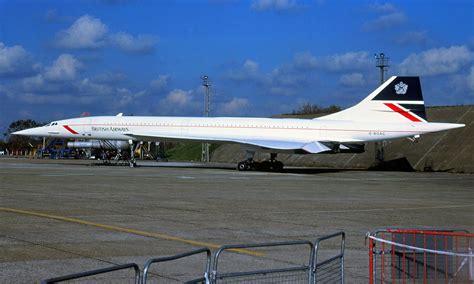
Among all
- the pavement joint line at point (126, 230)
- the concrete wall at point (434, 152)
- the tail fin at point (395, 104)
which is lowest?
the pavement joint line at point (126, 230)

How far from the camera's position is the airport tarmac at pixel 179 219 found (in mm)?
10234

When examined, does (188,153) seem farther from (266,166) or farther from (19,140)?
(19,140)

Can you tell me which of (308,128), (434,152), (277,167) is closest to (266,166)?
(277,167)

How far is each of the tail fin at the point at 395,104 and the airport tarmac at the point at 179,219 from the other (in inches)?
707

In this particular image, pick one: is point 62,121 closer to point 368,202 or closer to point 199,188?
point 199,188

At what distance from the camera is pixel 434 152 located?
53.3 m

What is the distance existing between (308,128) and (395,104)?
633 cm

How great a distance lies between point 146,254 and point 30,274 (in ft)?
7.55

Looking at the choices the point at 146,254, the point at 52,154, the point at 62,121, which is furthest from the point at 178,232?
the point at 52,154

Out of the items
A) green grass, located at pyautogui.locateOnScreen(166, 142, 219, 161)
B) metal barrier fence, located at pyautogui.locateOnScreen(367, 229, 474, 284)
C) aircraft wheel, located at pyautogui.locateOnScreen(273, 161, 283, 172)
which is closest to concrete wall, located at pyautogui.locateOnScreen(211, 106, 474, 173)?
aircraft wheel, located at pyautogui.locateOnScreen(273, 161, 283, 172)

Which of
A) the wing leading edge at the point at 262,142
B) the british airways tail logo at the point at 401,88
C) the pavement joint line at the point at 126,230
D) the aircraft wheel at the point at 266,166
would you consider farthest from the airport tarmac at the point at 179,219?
the british airways tail logo at the point at 401,88

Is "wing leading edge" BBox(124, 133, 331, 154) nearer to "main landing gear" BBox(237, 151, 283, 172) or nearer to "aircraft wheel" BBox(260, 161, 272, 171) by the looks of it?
"main landing gear" BBox(237, 151, 283, 172)

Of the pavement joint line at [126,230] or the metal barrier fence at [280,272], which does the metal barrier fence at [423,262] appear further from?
the pavement joint line at [126,230]

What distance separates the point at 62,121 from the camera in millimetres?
50188
